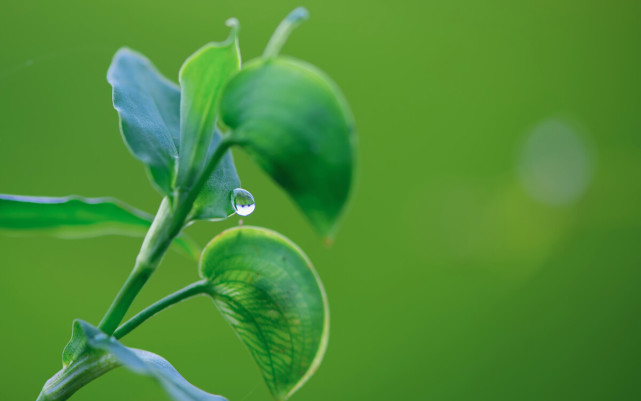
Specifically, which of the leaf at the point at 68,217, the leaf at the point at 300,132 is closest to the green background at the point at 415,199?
the leaf at the point at 68,217

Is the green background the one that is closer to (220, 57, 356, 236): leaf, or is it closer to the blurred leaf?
the blurred leaf

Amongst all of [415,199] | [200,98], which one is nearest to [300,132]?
[200,98]

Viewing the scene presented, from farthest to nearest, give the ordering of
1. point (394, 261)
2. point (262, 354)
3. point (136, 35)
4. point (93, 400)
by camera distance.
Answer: point (394, 261), point (136, 35), point (93, 400), point (262, 354)

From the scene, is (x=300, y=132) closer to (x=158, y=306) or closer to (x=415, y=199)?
(x=158, y=306)

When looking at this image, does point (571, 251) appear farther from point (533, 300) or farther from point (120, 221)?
point (120, 221)

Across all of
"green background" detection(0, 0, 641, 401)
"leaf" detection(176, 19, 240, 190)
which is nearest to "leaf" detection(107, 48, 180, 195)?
"leaf" detection(176, 19, 240, 190)

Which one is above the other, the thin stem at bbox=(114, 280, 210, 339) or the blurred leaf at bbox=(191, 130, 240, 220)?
the blurred leaf at bbox=(191, 130, 240, 220)

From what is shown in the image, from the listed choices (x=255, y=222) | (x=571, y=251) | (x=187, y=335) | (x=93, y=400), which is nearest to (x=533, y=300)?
(x=571, y=251)
